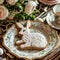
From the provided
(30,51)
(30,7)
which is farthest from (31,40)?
(30,7)

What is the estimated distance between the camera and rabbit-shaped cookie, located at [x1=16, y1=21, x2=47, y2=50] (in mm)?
1341

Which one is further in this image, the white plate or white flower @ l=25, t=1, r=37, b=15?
white flower @ l=25, t=1, r=37, b=15

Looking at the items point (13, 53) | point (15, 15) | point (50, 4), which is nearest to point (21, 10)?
point (15, 15)

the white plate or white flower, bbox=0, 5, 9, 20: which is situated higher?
white flower, bbox=0, 5, 9, 20

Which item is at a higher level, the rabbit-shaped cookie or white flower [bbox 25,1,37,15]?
white flower [bbox 25,1,37,15]

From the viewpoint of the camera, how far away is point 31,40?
1368mm

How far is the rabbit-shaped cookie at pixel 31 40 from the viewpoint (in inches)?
52.8

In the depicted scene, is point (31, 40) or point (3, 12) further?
point (3, 12)

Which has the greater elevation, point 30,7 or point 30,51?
point 30,7

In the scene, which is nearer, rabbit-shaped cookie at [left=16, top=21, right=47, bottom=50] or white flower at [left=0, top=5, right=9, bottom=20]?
rabbit-shaped cookie at [left=16, top=21, right=47, bottom=50]

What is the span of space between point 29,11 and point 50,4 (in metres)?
0.16

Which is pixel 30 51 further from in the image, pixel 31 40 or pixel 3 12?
pixel 3 12

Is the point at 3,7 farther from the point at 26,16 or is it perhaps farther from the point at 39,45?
the point at 39,45

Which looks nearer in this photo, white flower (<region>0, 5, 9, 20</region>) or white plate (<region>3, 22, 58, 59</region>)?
white plate (<region>3, 22, 58, 59</region>)
